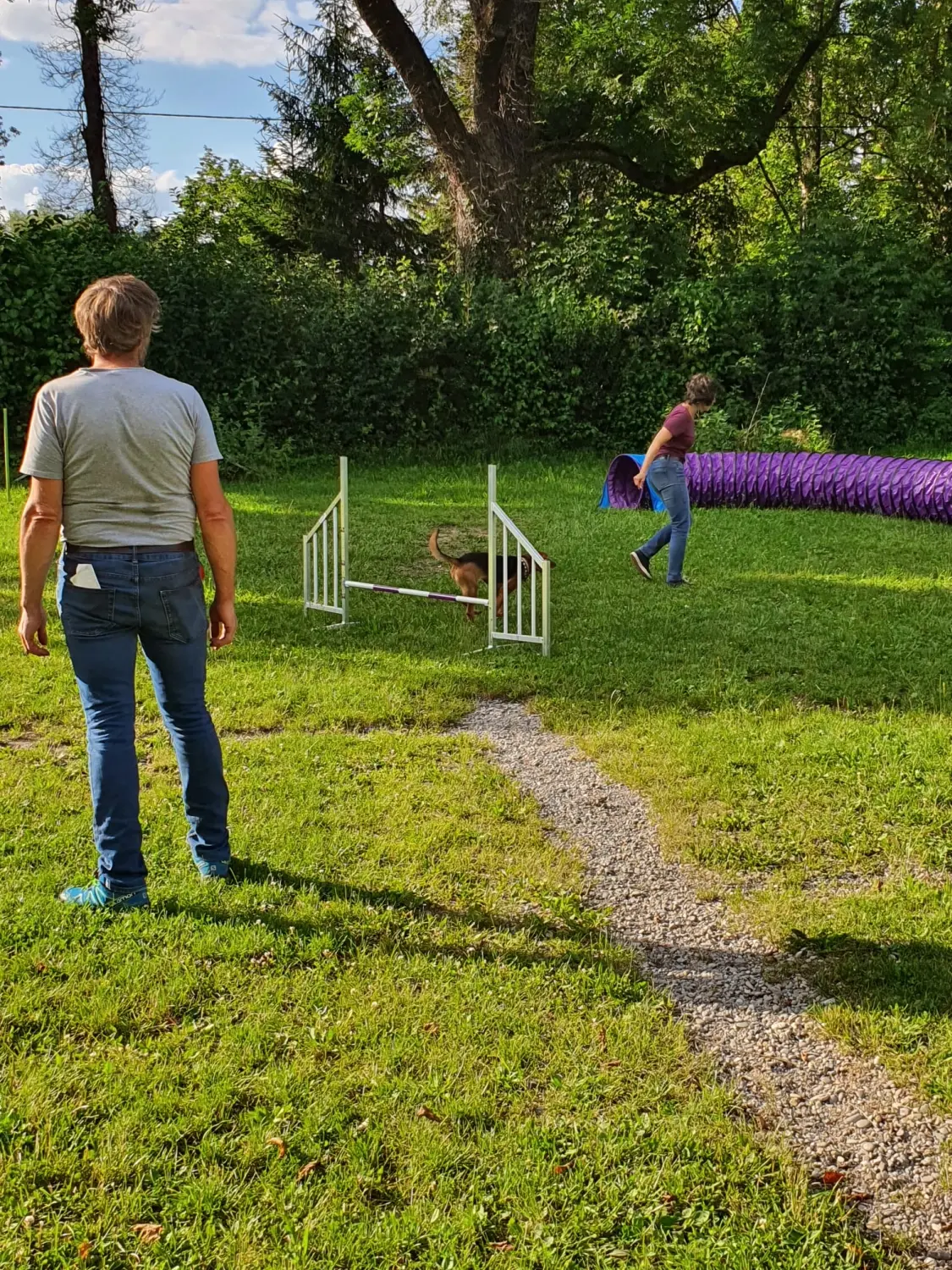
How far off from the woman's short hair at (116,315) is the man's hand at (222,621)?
819 millimetres

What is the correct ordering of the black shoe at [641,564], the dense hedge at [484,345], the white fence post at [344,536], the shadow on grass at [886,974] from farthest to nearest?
the dense hedge at [484,345] < the black shoe at [641,564] < the white fence post at [344,536] < the shadow on grass at [886,974]

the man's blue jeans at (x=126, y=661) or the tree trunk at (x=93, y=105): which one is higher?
the tree trunk at (x=93, y=105)

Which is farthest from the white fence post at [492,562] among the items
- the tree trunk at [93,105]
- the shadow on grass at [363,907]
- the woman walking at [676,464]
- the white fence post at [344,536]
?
the tree trunk at [93,105]

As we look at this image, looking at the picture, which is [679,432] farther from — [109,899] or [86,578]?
[109,899]

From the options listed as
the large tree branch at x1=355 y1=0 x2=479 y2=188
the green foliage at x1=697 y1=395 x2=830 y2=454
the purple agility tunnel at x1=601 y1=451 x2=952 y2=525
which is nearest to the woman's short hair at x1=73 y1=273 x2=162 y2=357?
the purple agility tunnel at x1=601 y1=451 x2=952 y2=525

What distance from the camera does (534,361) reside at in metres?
16.5

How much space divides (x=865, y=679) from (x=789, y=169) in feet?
89.1

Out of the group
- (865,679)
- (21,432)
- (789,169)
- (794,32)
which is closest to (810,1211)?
(865,679)

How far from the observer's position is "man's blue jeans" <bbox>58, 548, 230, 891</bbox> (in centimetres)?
307

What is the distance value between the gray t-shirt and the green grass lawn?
1209 millimetres

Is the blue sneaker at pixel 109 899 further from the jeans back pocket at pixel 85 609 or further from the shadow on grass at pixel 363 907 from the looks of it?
the jeans back pocket at pixel 85 609

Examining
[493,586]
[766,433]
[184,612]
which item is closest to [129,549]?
[184,612]

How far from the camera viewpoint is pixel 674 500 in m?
7.73

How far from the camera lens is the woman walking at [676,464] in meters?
7.44
